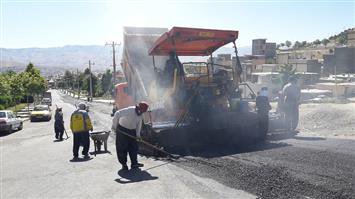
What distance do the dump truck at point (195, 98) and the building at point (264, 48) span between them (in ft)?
223

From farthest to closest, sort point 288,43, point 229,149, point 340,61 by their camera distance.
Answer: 1. point 288,43
2. point 340,61
3. point 229,149

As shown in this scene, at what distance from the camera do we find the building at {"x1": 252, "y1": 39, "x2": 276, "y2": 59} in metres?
82.2

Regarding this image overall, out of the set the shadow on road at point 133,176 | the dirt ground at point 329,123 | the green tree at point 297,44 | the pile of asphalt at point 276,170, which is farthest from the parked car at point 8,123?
the green tree at point 297,44

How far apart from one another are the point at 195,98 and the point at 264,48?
250 feet

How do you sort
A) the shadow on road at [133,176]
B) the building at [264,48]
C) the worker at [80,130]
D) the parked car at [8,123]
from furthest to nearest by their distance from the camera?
the building at [264,48], the parked car at [8,123], the worker at [80,130], the shadow on road at [133,176]

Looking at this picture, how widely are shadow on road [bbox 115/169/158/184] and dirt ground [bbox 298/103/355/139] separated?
245 inches

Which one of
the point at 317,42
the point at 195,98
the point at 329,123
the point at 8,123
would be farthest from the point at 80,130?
the point at 317,42

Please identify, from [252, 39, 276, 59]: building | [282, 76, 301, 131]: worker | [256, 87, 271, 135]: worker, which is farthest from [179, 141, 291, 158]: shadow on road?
[252, 39, 276, 59]: building

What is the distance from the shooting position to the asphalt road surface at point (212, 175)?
6465 millimetres

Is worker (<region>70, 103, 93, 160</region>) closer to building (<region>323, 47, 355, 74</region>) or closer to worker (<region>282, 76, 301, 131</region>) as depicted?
worker (<region>282, 76, 301, 131</region>)

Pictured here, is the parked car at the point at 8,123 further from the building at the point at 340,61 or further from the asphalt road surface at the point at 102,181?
the building at the point at 340,61

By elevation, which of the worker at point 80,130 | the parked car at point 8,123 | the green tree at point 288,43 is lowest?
the parked car at point 8,123

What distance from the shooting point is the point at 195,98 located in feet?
35.2

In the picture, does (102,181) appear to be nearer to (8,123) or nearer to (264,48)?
(8,123)
